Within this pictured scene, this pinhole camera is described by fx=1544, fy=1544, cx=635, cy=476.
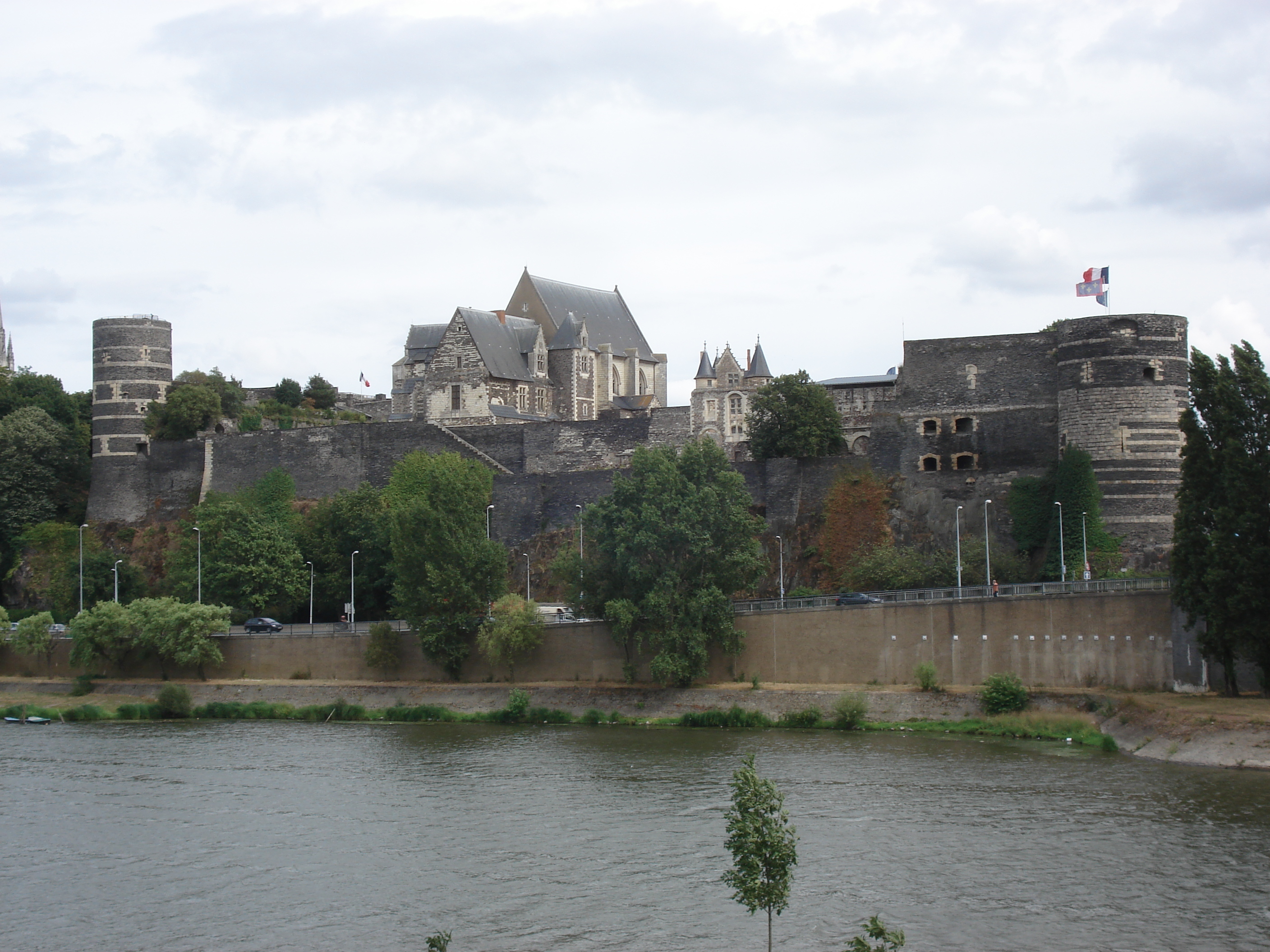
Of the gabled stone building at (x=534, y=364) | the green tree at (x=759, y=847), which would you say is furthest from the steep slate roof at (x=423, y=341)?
the green tree at (x=759, y=847)

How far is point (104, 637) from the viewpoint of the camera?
52906mm

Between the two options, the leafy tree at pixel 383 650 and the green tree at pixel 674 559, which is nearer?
the green tree at pixel 674 559

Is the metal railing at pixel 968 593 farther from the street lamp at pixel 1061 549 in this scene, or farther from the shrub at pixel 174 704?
the shrub at pixel 174 704

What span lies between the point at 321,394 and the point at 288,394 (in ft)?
9.48

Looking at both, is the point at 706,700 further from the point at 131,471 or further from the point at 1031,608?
the point at 131,471

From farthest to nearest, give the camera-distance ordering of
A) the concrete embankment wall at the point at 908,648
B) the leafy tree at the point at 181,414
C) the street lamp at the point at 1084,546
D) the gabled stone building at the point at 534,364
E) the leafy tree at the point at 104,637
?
1. the gabled stone building at the point at 534,364
2. the leafy tree at the point at 181,414
3. the leafy tree at the point at 104,637
4. the street lamp at the point at 1084,546
5. the concrete embankment wall at the point at 908,648

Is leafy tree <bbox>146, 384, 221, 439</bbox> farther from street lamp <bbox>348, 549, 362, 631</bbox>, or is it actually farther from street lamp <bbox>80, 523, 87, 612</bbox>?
street lamp <bbox>348, 549, 362, 631</bbox>


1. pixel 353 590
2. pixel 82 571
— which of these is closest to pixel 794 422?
pixel 353 590

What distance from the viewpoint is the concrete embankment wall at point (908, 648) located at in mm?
41219

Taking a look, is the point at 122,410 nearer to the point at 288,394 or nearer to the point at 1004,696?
the point at 288,394

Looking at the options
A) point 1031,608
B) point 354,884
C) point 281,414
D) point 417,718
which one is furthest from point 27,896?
point 281,414

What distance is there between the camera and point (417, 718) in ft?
157

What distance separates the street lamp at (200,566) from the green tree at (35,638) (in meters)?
5.24

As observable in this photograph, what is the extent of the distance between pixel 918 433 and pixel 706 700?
14.9m
